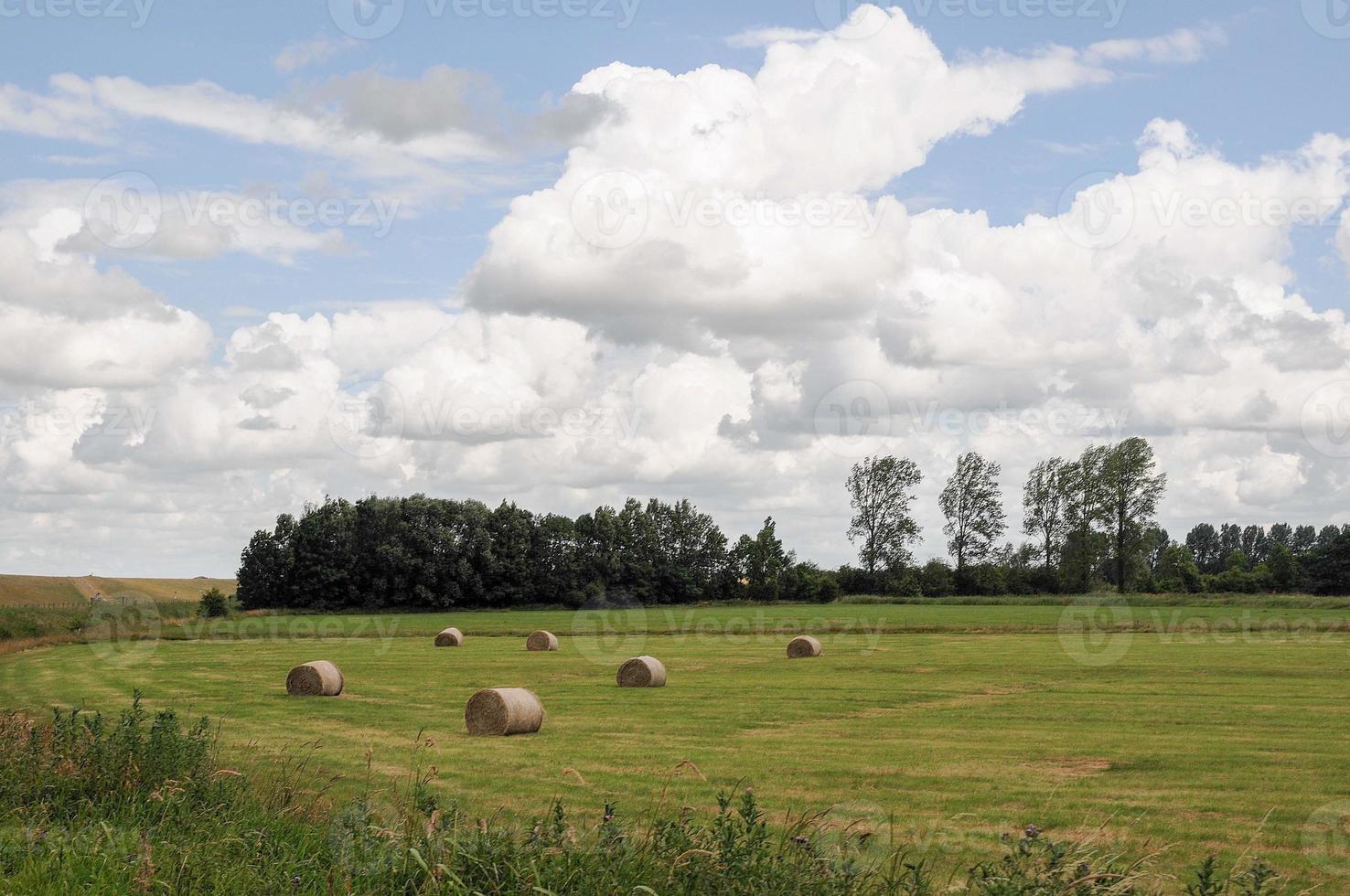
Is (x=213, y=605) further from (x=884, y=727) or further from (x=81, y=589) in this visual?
(x=884, y=727)

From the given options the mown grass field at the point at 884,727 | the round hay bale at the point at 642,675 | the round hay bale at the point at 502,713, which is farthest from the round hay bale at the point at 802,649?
the round hay bale at the point at 502,713

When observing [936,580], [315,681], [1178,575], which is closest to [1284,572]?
[1178,575]

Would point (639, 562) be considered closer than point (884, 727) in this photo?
No

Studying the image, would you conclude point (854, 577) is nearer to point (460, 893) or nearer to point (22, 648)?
point (22, 648)

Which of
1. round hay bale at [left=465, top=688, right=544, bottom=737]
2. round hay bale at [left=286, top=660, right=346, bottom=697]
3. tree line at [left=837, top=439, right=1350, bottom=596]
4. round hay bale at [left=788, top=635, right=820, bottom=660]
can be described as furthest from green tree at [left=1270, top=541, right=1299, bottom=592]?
round hay bale at [left=465, top=688, right=544, bottom=737]

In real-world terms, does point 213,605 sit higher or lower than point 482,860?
lower

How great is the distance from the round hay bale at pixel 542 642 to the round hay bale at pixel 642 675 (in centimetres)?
1764

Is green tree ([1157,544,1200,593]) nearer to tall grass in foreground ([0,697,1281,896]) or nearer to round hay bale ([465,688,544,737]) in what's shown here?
round hay bale ([465,688,544,737])

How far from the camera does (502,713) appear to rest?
23.9 meters

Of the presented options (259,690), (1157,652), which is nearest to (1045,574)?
(1157,652)

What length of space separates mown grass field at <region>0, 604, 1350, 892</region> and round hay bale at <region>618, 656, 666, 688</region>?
2.10ft

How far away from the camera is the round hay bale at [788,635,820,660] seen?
44750 mm

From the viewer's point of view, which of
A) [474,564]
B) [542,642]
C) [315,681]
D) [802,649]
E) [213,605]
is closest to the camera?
[315,681]

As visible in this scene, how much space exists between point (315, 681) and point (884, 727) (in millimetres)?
16388
